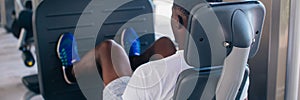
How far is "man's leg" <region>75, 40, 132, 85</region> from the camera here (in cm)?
168

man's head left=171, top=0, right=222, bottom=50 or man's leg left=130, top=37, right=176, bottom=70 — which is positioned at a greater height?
man's head left=171, top=0, right=222, bottom=50

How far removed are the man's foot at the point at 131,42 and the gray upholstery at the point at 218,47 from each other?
1.00 meters

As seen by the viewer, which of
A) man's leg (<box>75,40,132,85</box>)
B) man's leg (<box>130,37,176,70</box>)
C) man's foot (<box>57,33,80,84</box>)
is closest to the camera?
man's leg (<box>75,40,132,85</box>)

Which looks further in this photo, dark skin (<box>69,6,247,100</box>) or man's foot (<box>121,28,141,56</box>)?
man's foot (<box>121,28,141,56</box>)

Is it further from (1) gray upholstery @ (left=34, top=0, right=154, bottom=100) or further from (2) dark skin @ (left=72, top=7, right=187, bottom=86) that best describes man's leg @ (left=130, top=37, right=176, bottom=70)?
(1) gray upholstery @ (left=34, top=0, right=154, bottom=100)

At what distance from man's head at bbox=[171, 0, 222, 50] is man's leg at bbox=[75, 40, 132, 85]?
0.48 metres

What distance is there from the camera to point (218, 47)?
3.57 ft

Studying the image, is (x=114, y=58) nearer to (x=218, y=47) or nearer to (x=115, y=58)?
(x=115, y=58)

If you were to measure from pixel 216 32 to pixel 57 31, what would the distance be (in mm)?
1394

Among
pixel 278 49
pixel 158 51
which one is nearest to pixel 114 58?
pixel 158 51

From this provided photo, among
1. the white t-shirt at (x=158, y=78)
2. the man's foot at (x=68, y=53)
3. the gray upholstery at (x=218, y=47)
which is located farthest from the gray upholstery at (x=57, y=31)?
the gray upholstery at (x=218, y=47)

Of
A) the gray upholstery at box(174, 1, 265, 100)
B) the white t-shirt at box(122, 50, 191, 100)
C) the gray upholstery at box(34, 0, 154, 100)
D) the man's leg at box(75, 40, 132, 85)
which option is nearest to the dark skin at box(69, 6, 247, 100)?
the man's leg at box(75, 40, 132, 85)

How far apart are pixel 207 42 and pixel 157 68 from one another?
22 cm

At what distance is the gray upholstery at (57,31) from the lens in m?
2.21
